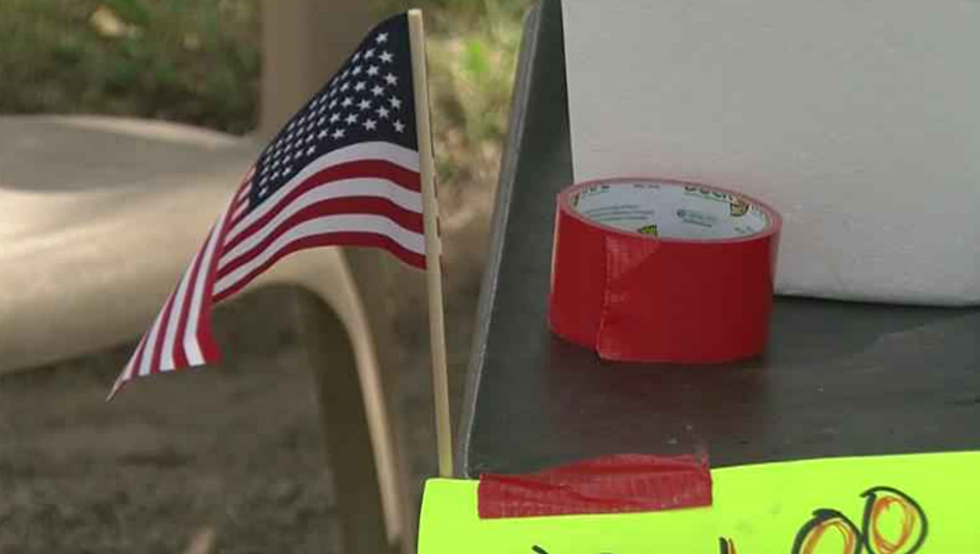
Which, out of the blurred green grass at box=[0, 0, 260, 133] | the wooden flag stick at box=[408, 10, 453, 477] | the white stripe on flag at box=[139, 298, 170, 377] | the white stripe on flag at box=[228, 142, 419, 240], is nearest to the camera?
the wooden flag stick at box=[408, 10, 453, 477]

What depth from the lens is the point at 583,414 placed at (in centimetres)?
72

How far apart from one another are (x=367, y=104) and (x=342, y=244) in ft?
0.24

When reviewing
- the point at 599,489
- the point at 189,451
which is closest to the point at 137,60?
the point at 189,451

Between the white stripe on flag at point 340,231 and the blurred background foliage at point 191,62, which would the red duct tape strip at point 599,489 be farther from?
the blurred background foliage at point 191,62

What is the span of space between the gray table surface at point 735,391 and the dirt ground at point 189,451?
1507mm

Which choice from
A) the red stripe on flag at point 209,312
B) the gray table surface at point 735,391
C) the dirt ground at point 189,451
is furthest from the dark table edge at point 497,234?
the dirt ground at point 189,451

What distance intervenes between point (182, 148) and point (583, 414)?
1240 mm

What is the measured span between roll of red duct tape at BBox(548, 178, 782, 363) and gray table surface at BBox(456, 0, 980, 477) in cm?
1

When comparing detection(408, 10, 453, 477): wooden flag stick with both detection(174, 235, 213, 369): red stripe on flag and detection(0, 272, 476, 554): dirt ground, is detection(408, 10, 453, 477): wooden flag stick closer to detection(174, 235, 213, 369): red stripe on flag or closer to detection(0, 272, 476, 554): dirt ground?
detection(174, 235, 213, 369): red stripe on flag

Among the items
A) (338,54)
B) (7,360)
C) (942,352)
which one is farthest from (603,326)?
(338,54)

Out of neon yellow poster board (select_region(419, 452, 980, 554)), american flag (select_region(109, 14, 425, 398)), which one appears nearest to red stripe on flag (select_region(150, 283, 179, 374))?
american flag (select_region(109, 14, 425, 398))

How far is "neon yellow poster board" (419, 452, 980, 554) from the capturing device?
0.57 m

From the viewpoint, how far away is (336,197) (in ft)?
2.66

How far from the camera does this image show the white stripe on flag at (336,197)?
2.62 feet
